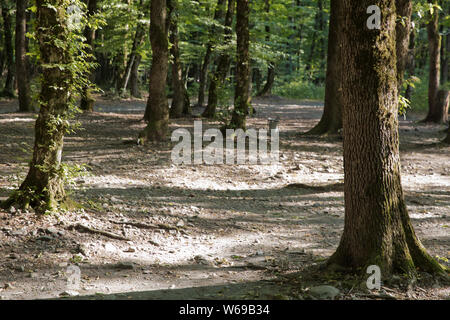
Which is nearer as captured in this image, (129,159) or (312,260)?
(312,260)

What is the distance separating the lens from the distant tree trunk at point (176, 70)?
17219 mm

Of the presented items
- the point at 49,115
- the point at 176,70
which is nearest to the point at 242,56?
the point at 176,70

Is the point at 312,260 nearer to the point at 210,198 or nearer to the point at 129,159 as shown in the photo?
the point at 210,198

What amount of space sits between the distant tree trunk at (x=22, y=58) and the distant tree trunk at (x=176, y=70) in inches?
204

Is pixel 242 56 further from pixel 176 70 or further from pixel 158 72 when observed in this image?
pixel 176 70

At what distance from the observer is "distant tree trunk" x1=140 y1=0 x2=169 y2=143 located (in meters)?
12.9

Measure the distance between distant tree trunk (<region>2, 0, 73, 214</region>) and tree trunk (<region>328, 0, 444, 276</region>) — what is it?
386 cm

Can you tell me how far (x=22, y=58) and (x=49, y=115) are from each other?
12111 millimetres

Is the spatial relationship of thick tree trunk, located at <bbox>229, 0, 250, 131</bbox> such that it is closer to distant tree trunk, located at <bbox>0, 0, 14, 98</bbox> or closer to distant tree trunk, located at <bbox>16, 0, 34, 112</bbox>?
distant tree trunk, located at <bbox>16, 0, 34, 112</bbox>

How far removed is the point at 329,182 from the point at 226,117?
5012mm

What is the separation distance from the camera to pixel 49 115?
6.48 meters

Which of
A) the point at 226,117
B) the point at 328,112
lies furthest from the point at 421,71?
the point at 226,117

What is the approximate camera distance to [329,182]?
1081 centimetres

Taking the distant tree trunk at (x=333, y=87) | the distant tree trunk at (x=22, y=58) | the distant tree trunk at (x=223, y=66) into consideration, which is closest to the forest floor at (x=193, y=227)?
the distant tree trunk at (x=333, y=87)
